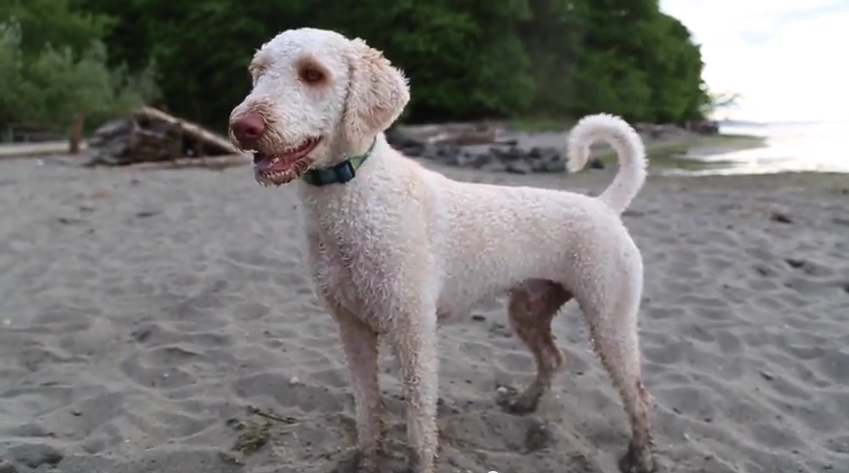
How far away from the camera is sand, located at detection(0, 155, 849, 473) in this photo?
3.46 m

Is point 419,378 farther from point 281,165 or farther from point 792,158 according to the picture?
point 792,158

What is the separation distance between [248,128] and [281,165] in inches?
6.0

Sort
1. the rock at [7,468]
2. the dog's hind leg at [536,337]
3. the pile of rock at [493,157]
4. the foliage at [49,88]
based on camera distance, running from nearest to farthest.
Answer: the rock at [7,468] → the dog's hind leg at [536,337] → the pile of rock at [493,157] → the foliage at [49,88]

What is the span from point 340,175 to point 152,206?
5.52 metres

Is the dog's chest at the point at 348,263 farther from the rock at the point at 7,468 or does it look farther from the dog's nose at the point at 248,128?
the rock at the point at 7,468

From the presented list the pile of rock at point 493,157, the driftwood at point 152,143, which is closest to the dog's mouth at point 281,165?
the pile of rock at point 493,157

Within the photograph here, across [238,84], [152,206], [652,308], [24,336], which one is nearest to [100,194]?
[152,206]

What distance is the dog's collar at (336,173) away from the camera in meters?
2.81

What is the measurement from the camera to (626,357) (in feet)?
11.2

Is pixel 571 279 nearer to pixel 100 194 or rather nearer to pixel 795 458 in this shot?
pixel 795 458

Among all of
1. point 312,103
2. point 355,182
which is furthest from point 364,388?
point 312,103

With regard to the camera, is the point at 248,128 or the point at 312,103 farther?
the point at 312,103

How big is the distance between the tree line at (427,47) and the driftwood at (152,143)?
948 cm

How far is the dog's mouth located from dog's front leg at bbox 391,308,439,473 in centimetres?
64
